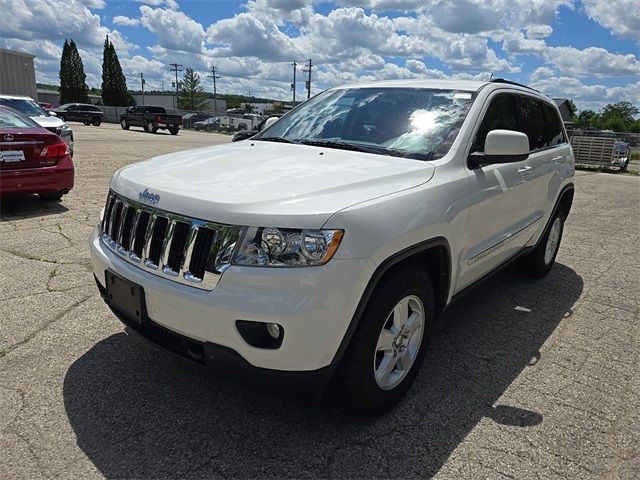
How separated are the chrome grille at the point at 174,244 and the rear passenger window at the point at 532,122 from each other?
297 cm

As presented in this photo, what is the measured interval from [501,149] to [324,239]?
1.48 m

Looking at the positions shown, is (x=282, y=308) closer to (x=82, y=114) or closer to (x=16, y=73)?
(x=16, y=73)

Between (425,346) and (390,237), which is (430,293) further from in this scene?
(390,237)

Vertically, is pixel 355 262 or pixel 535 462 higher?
pixel 355 262

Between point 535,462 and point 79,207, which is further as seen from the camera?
point 79,207

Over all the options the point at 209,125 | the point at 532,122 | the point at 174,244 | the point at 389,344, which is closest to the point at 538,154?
the point at 532,122

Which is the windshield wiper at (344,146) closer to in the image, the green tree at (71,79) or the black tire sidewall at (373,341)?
the black tire sidewall at (373,341)

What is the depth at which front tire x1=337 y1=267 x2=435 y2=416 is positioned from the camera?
2.37 metres

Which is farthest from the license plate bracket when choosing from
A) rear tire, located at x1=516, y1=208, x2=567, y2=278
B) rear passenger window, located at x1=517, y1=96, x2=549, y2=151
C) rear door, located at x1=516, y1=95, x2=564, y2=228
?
rear tire, located at x1=516, y1=208, x2=567, y2=278

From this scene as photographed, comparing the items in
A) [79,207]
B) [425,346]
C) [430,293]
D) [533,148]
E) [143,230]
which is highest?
[533,148]

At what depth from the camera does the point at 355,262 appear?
219cm

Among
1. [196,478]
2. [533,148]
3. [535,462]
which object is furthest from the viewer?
[533,148]

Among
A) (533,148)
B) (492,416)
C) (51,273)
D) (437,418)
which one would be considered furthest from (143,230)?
(533,148)

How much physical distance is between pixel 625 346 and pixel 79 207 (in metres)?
6.79
